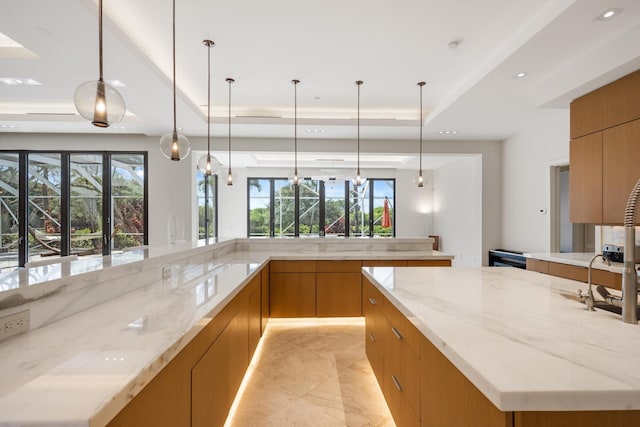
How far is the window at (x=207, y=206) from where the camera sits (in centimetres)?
759

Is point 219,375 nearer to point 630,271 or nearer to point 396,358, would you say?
point 396,358

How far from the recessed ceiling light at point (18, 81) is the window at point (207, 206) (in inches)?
138

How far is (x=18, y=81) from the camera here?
368cm

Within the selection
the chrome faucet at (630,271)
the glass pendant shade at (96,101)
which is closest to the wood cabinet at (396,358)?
the chrome faucet at (630,271)

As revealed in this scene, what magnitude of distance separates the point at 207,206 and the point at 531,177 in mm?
7075

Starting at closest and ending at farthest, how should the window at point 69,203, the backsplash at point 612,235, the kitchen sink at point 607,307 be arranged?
the kitchen sink at point 607,307 < the backsplash at point 612,235 < the window at point 69,203

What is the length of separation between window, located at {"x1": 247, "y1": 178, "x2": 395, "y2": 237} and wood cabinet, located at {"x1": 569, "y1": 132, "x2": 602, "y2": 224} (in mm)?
6151

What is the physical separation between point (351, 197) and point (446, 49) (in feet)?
21.8

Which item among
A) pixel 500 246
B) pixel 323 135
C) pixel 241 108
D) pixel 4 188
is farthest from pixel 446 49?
pixel 4 188

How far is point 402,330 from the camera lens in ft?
5.22

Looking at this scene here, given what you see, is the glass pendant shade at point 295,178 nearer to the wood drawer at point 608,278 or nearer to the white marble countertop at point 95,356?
the white marble countertop at point 95,356

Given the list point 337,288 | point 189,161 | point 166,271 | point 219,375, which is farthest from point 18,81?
point 337,288

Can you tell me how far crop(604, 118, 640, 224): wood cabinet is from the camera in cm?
273

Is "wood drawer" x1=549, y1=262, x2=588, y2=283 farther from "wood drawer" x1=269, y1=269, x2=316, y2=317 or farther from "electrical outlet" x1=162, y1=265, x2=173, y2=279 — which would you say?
"electrical outlet" x1=162, y1=265, x2=173, y2=279
